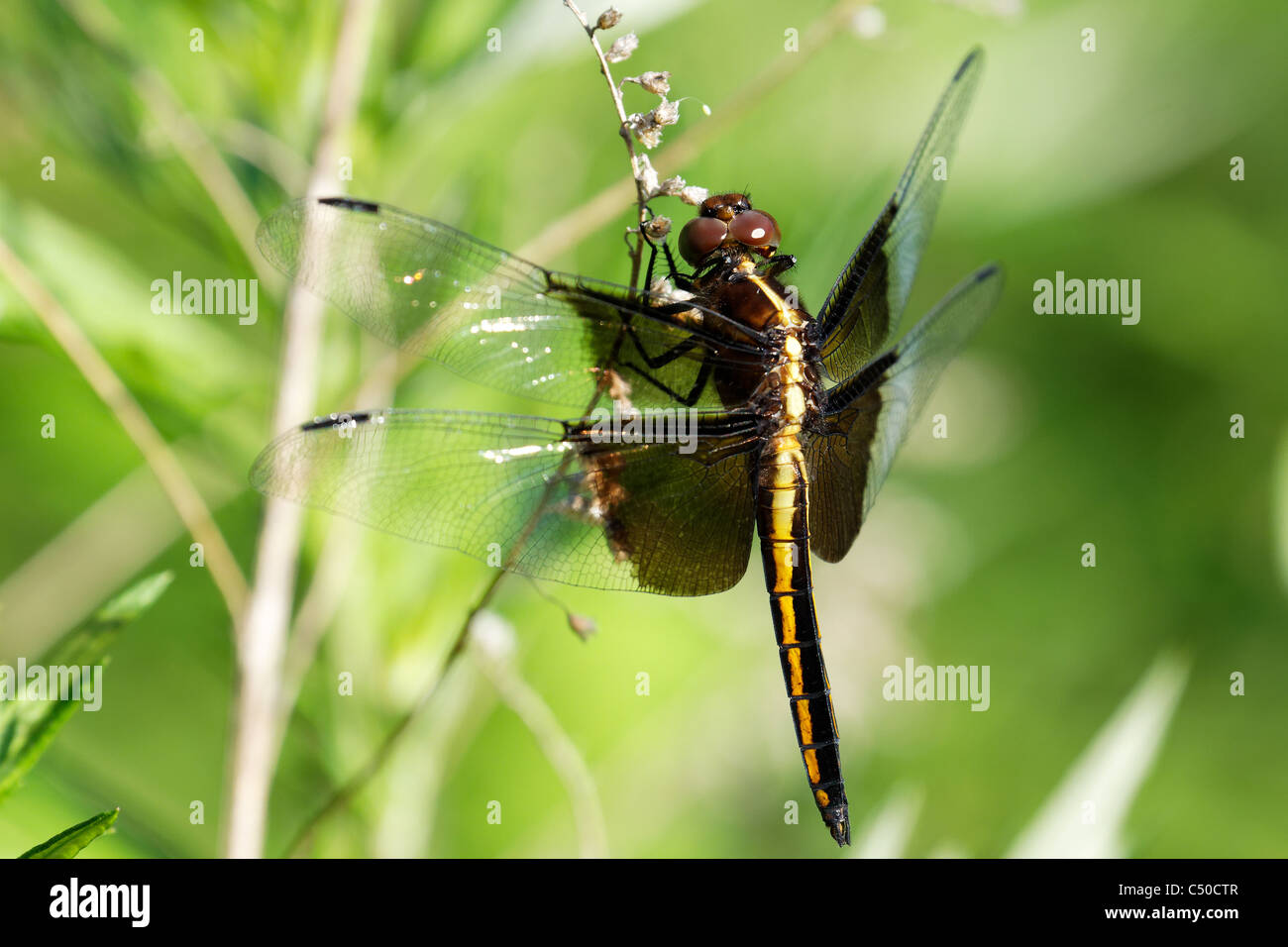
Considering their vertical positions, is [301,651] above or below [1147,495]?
below

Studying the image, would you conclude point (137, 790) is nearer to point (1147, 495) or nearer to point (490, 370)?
point (490, 370)

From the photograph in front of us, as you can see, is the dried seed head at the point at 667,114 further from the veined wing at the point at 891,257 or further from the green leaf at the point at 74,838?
the green leaf at the point at 74,838

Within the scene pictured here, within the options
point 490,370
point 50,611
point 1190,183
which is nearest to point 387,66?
point 490,370

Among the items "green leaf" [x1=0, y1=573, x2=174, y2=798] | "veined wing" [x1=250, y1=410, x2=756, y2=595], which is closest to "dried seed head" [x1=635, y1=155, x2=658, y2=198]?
"veined wing" [x1=250, y1=410, x2=756, y2=595]

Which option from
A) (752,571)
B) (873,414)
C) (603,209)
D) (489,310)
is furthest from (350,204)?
(752,571)

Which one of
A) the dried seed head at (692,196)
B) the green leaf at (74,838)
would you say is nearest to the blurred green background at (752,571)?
the dried seed head at (692,196)
